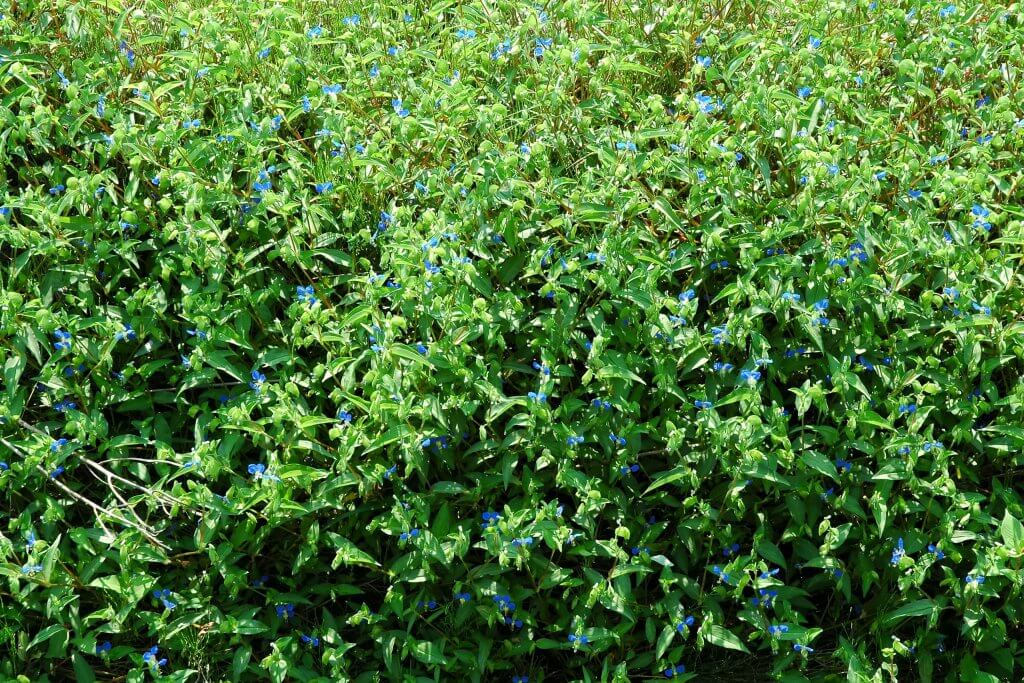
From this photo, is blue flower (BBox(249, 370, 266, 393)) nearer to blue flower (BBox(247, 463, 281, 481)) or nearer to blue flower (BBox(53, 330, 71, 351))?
blue flower (BBox(247, 463, 281, 481))

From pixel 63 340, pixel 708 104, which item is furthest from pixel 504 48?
pixel 63 340

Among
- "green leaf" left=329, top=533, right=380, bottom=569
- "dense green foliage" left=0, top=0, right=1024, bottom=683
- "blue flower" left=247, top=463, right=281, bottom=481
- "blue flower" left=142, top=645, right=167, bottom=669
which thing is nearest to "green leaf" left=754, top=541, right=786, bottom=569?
"dense green foliage" left=0, top=0, right=1024, bottom=683

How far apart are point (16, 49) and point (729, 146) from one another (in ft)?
8.50

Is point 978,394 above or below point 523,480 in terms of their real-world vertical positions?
above

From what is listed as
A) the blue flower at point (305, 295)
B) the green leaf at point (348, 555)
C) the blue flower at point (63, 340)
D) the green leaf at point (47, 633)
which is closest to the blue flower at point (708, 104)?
the blue flower at point (305, 295)

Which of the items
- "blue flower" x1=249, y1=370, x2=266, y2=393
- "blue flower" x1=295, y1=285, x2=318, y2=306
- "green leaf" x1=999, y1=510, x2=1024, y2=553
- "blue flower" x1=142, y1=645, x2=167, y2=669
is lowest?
"blue flower" x1=142, y1=645, x2=167, y2=669

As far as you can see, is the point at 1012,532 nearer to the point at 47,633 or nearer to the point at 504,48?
the point at 504,48

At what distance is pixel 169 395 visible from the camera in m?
3.05

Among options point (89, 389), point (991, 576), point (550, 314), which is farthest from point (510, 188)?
point (991, 576)

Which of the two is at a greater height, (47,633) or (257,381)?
(257,381)

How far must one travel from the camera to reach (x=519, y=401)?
2.65 metres

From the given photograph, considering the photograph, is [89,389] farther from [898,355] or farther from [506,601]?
[898,355]

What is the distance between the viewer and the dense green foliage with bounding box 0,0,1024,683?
8.81 ft

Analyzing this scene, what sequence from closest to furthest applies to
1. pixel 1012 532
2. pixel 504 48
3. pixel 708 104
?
pixel 1012 532
pixel 708 104
pixel 504 48
